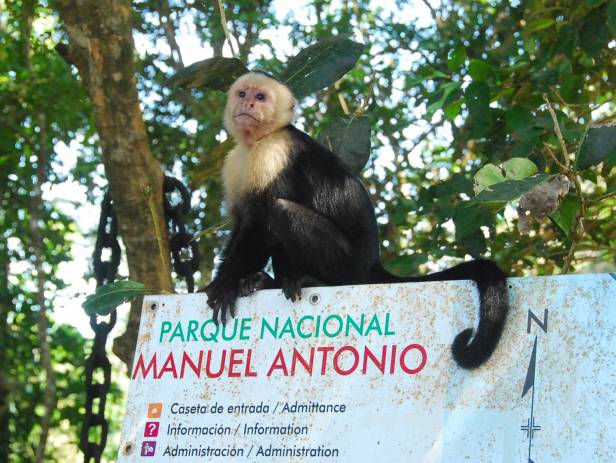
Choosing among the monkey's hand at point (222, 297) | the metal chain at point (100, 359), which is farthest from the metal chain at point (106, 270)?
the monkey's hand at point (222, 297)

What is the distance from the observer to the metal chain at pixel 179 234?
305cm

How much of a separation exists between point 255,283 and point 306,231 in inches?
10.3

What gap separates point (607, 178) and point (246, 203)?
142 centimetres

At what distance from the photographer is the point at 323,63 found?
3.18 m

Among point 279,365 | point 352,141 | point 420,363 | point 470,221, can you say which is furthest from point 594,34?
point 279,365

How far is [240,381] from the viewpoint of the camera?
2113mm

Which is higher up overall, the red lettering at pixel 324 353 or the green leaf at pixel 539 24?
the green leaf at pixel 539 24

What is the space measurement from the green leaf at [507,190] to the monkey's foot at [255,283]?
2.27 ft

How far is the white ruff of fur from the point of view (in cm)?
298

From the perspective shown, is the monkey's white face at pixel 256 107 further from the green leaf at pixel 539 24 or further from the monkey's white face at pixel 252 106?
the green leaf at pixel 539 24

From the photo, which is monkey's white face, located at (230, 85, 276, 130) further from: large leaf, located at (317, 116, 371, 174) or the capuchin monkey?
large leaf, located at (317, 116, 371, 174)

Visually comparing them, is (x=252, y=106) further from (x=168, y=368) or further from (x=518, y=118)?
(x=168, y=368)

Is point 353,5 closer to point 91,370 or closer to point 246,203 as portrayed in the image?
point 246,203

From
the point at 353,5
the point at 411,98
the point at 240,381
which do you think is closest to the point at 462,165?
the point at 411,98
